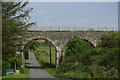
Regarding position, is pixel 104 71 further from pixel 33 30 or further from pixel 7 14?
pixel 33 30

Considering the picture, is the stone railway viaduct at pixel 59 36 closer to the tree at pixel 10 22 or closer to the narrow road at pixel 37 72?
the narrow road at pixel 37 72

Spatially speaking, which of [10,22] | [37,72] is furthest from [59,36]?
[10,22]

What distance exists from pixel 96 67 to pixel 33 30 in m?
25.5

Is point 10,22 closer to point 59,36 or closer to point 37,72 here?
point 37,72

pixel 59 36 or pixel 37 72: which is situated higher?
pixel 59 36

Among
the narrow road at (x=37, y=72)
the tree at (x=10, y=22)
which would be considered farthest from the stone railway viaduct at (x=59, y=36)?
the tree at (x=10, y=22)

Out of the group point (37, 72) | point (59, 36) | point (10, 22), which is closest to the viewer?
point (10, 22)

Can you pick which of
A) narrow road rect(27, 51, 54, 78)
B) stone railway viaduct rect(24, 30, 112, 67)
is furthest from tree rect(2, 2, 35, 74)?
stone railway viaduct rect(24, 30, 112, 67)

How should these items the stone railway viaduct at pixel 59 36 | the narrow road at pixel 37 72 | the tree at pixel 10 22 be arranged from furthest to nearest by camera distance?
the stone railway viaduct at pixel 59 36
the narrow road at pixel 37 72
the tree at pixel 10 22

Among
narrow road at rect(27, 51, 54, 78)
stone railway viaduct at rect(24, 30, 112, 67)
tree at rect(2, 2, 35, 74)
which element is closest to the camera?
tree at rect(2, 2, 35, 74)

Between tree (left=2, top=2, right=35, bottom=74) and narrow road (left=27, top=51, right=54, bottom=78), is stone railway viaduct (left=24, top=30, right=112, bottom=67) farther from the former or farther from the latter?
tree (left=2, top=2, right=35, bottom=74)

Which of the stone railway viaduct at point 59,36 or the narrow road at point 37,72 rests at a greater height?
the stone railway viaduct at point 59,36

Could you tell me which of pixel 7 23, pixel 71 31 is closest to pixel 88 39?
pixel 71 31

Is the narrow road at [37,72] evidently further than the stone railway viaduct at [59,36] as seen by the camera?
No
